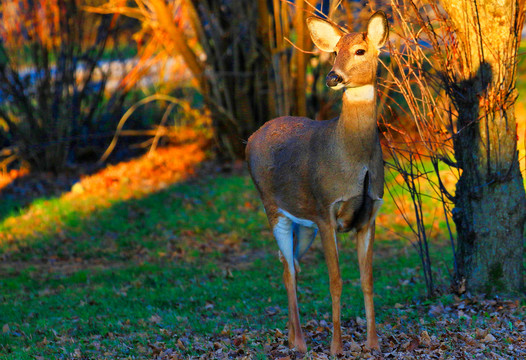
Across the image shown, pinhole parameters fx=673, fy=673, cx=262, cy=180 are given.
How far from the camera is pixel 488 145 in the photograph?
585 cm

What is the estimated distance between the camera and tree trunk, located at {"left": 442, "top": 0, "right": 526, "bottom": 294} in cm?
573

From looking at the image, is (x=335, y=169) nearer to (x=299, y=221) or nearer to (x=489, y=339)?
(x=299, y=221)

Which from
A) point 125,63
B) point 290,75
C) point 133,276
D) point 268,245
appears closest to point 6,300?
point 133,276

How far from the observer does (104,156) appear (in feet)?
46.0

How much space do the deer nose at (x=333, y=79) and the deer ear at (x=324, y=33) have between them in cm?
47

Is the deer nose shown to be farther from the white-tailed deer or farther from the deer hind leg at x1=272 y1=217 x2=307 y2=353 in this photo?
the deer hind leg at x1=272 y1=217 x2=307 y2=353

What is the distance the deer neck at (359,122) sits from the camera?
457 cm

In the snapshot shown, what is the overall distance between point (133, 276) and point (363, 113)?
15.6 feet

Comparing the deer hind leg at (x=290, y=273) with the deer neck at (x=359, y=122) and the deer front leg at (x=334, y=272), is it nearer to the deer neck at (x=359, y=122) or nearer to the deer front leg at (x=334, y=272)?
the deer front leg at (x=334, y=272)

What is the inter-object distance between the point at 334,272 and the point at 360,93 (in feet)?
4.26

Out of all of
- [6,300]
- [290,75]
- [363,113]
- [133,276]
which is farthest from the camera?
[290,75]

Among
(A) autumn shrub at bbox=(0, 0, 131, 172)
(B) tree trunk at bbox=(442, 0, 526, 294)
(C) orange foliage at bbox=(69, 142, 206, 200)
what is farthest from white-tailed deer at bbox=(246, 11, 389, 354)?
(A) autumn shrub at bbox=(0, 0, 131, 172)

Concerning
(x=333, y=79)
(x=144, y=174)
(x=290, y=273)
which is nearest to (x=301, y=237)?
(x=290, y=273)

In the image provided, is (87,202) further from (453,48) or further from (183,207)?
(453,48)
